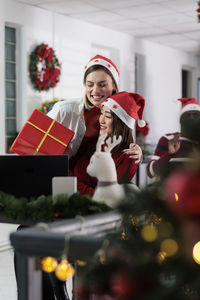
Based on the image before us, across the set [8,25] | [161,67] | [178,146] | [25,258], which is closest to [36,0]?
[8,25]

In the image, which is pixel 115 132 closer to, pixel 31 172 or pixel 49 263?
pixel 31 172

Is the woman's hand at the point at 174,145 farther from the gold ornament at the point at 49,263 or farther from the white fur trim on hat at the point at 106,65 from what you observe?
the gold ornament at the point at 49,263

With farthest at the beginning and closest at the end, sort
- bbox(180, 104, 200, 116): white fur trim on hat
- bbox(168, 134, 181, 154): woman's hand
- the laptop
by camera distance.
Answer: bbox(180, 104, 200, 116): white fur trim on hat, bbox(168, 134, 181, 154): woman's hand, the laptop

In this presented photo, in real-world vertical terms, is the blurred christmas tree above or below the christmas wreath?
below

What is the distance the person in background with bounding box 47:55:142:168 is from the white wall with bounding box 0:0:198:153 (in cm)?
332

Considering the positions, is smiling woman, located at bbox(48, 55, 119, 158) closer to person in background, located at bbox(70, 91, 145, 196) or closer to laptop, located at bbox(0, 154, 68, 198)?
person in background, located at bbox(70, 91, 145, 196)

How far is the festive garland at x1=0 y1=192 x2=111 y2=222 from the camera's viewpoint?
1.41 meters

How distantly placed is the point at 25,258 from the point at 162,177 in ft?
1.06

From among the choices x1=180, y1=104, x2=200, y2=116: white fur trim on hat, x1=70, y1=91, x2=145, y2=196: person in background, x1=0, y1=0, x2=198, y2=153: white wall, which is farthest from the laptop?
x1=0, y1=0, x2=198, y2=153: white wall

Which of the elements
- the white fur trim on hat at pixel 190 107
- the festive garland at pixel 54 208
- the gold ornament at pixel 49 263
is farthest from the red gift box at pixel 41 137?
the white fur trim on hat at pixel 190 107

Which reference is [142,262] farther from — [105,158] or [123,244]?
[105,158]

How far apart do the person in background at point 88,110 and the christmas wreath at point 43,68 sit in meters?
3.69

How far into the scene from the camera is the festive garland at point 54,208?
1408 mm

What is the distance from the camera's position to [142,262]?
0.82m
